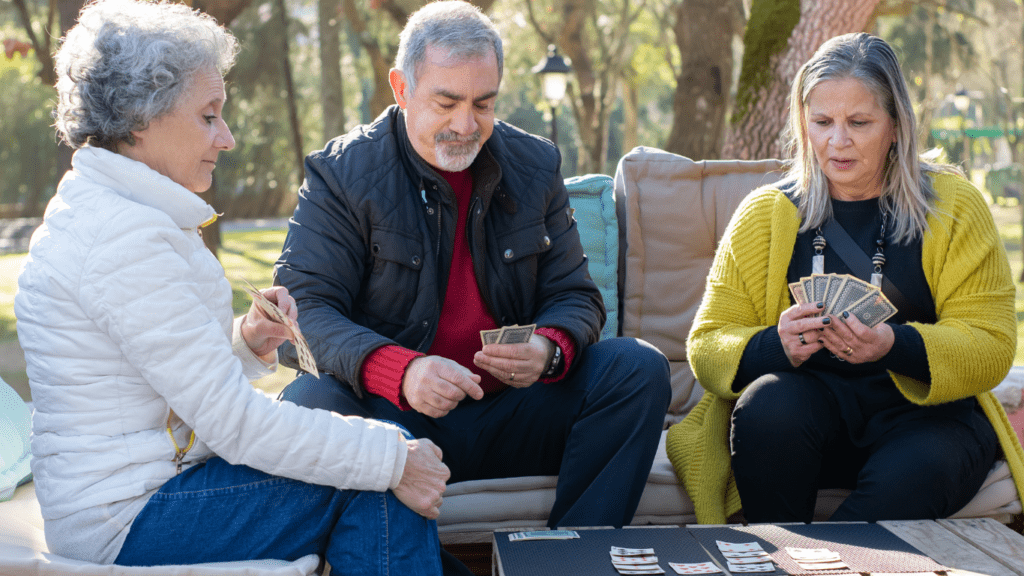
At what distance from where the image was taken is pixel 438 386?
2398mm

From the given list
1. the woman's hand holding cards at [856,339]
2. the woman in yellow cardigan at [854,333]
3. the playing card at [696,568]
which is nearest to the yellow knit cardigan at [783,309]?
the woman in yellow cardigan at [854,333]

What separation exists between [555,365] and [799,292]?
0.73m

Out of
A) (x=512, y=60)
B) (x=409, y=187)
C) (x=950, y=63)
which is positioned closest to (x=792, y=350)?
(x=409, y=187)

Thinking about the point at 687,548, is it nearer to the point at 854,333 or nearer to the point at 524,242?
the point at 854,333

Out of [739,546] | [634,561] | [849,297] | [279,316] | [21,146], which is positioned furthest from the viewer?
[21,146]

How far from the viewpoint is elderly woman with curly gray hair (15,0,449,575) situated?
177 centimetres

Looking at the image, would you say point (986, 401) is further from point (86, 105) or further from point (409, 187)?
point (86, 105)

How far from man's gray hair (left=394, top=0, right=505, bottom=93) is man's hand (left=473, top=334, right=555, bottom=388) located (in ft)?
2.74

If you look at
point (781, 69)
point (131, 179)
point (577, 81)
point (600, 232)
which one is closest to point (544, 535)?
point (131, 179)

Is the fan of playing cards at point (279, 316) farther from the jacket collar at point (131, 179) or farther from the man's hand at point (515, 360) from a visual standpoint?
the man's hand at point (515, 360)

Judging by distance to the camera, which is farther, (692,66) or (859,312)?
(692,66)

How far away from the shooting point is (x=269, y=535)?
193cm

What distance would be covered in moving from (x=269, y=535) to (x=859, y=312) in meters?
1.65

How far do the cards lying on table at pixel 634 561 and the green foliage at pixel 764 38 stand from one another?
4.72m
